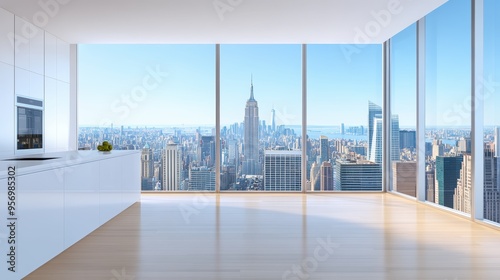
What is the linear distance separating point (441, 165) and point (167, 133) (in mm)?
3947

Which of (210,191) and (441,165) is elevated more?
(441,165)

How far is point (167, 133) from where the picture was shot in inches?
247

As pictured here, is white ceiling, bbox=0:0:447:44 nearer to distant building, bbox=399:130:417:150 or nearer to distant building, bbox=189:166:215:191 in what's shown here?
distant building, bbox=399:130:417:150

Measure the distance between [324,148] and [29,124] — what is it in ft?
13.7

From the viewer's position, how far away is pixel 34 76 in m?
4.79

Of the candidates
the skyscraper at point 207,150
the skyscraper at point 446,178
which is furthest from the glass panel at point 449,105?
Result: the skyscraper at point 207,150

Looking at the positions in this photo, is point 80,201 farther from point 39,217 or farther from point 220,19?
point 220,19

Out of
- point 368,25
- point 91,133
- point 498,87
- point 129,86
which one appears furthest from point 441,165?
point 91,133

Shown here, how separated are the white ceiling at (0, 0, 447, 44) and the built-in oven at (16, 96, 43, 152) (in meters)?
1.01

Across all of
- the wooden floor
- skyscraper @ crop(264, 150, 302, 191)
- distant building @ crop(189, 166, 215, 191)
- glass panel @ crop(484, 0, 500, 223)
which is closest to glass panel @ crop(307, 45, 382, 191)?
skyscraper @ crop(264, 150, 302, 191)

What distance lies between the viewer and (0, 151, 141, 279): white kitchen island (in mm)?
2246

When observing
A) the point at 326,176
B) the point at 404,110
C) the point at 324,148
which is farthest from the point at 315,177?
the point at 404,110

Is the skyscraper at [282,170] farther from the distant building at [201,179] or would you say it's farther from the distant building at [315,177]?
the distant building at [201,179]

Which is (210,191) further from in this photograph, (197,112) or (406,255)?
(406,255)
